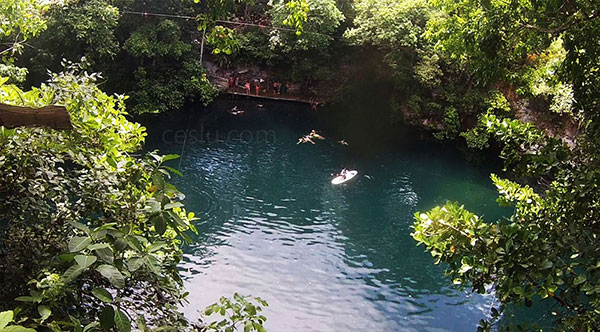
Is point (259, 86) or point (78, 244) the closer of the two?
point (78, 244)

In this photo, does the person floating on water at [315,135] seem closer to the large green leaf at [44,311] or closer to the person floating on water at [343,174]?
the person floating on water at [343,174]

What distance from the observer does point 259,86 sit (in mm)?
18125

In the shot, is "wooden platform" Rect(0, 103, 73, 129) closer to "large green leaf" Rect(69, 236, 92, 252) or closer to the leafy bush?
the leafy bush

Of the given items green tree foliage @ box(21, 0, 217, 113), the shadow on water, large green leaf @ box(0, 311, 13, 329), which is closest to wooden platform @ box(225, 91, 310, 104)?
the shadow on water

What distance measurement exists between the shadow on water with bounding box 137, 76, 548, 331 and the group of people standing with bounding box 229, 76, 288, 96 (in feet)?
2.70

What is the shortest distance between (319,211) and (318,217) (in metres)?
0.27

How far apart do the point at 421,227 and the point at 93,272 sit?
1.88 meters

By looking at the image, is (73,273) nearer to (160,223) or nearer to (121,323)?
(121,323)

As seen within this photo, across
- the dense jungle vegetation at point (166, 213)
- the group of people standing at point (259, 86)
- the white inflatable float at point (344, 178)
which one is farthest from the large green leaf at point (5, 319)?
the group of people standing at point (259, 86)

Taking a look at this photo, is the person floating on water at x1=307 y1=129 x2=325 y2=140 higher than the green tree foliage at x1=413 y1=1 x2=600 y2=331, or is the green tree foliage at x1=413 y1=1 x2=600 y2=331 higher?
the green tree foliage at x1=413 y1=1 x2=600 y2=331

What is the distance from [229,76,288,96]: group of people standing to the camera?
18.0 meters

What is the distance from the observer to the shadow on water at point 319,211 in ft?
25.0

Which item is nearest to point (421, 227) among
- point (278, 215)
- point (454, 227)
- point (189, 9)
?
point (454, 227)

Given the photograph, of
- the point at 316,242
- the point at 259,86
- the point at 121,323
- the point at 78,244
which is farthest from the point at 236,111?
the point at 121,323
